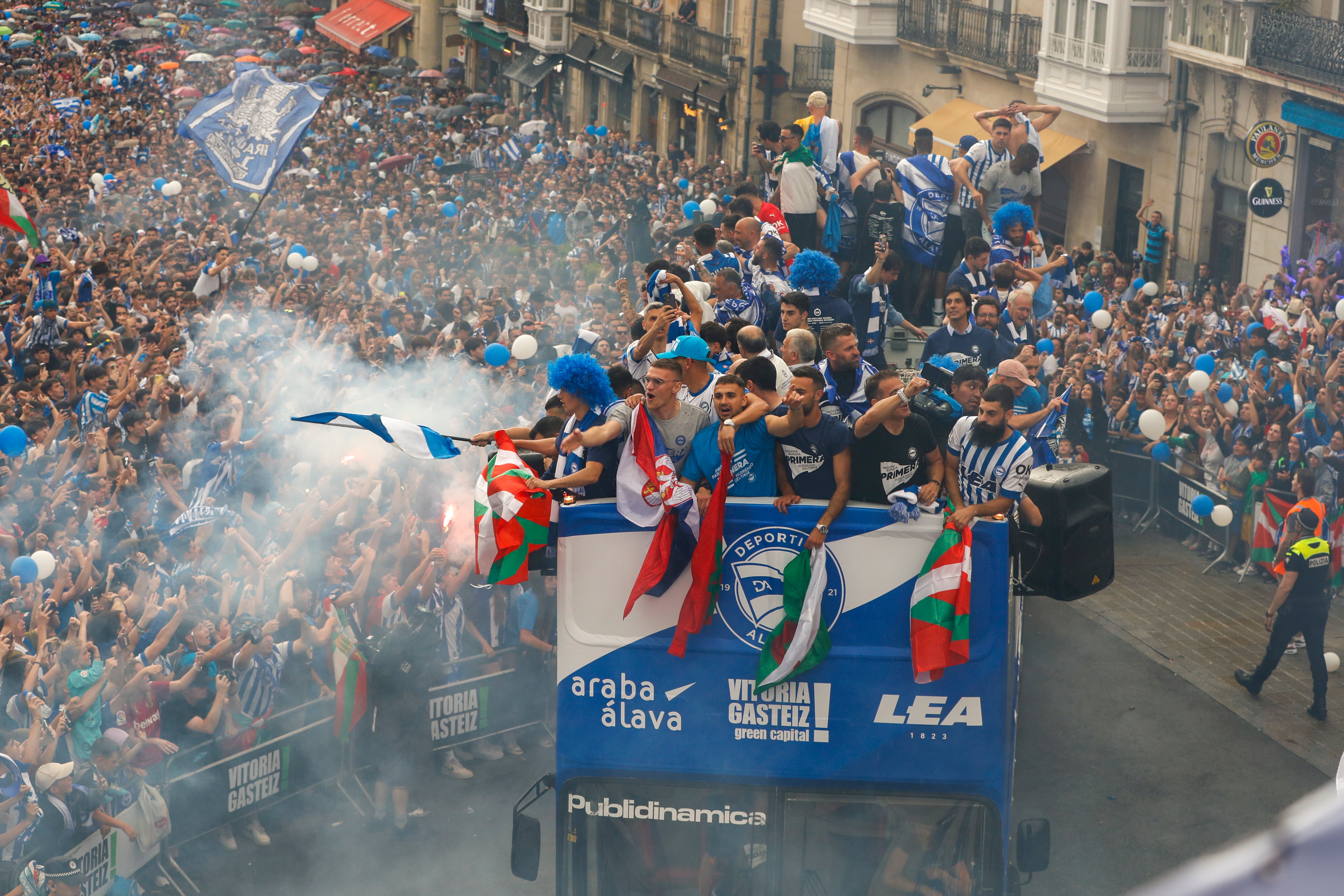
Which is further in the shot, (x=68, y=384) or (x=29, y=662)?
(x=68, y=384)

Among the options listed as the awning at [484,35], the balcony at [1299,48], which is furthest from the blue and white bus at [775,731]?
the awning at [484,35]

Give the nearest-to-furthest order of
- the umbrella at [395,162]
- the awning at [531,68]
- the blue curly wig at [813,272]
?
1. the blue curly wig at [813,272]
2. the umbrella at [395,162]
3. the awning at [531,68]

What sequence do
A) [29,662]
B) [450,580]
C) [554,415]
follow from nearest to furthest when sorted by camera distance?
1. [554,415]
2. [29,662]
3. [450,580]

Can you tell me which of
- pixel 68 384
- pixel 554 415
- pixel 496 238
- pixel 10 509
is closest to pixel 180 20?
pixel 496 238

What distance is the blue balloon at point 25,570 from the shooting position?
10648mm

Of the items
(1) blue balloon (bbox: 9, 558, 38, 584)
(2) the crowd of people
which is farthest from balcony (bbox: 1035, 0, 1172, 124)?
(1) blue balloon (bbox: 9, 558, 38, 584)

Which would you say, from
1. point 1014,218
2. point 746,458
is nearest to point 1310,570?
point 1014,218

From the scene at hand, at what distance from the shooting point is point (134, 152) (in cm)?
3738

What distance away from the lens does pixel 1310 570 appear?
12.2 meters

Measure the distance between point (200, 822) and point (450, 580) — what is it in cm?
235

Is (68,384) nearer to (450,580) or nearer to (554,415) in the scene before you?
(450,580)

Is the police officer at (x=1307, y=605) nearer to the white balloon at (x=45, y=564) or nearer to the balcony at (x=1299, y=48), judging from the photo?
the white balloon at (x=45, y=564)

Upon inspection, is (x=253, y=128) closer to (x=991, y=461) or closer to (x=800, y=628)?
(x=991, y=461)

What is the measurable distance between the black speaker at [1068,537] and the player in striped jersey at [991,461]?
0.14 metres
